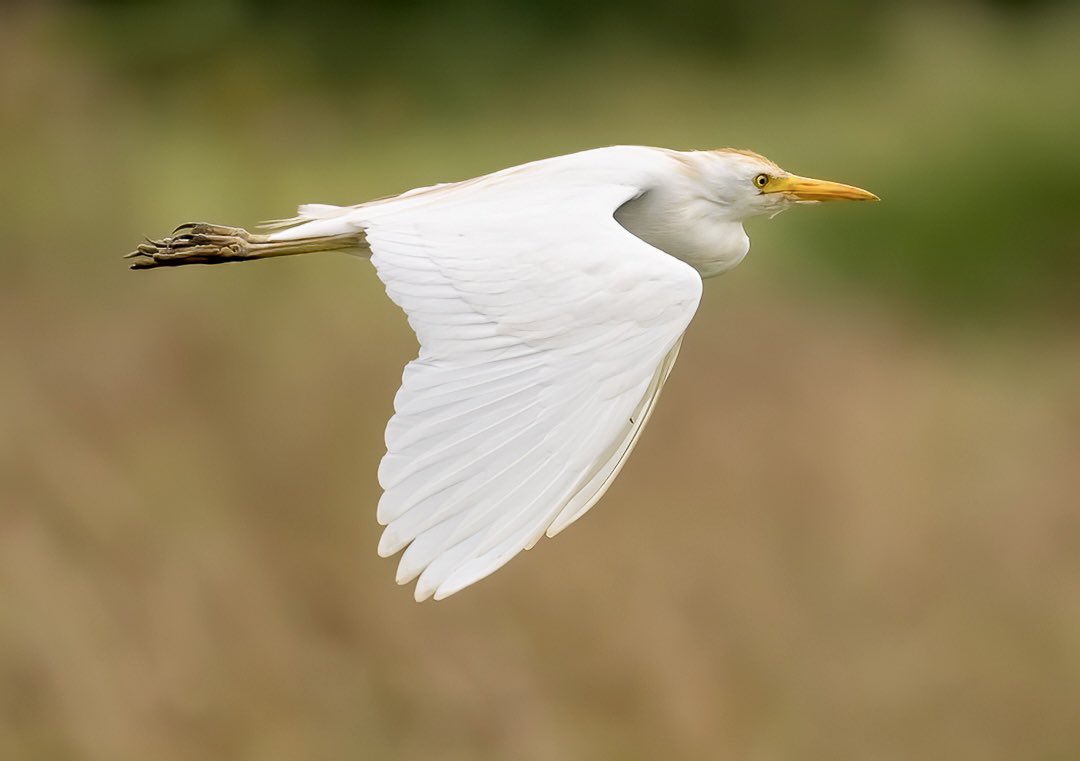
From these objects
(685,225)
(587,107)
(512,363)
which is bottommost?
(512,363)

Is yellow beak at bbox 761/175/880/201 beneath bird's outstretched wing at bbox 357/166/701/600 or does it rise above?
above

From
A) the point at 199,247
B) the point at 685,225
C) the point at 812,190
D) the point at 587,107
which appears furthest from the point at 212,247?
the point at 587,107

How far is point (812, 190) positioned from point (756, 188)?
0.44 feet

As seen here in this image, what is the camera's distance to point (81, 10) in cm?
920

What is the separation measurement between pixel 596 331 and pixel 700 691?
12.2 feet

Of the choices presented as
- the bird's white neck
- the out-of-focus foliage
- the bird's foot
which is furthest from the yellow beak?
the out-of-focus foliage

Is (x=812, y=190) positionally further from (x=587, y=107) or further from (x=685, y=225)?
(x=587, y=107)

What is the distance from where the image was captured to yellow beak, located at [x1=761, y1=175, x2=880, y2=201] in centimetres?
380

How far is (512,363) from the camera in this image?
2971 mm

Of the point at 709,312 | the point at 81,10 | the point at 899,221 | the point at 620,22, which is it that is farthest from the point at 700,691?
the point at 81,10

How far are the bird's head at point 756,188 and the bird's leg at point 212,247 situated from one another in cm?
68

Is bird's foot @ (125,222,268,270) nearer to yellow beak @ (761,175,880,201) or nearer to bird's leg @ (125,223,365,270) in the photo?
bird's leg @ (125,223,365,270)

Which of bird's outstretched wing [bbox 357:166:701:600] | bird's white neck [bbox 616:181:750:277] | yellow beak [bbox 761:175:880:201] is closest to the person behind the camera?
bird's outstretched wing [bbox 357:166:701:600]

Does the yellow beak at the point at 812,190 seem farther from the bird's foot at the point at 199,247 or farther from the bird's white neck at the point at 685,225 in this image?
the bird's foot at the point at 199,247
